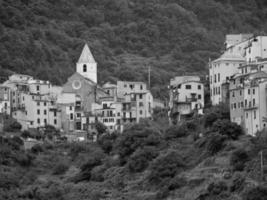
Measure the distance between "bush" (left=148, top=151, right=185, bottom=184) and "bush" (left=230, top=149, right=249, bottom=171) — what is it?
5766 millimetres

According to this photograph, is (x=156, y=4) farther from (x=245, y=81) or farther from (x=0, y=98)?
(x=245, y=81)

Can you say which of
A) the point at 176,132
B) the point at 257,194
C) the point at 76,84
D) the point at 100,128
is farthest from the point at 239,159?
the point at 76,84

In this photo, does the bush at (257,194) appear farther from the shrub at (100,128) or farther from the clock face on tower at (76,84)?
the clock face on tower at (76,84)

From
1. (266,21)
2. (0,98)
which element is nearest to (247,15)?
(266,21)

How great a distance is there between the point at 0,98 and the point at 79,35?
56.3 meters

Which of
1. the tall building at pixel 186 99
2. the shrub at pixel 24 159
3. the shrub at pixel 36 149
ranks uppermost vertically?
the tall building at pixel 186 99

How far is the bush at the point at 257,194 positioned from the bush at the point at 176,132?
18.8m

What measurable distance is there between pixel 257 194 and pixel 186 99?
26.0 m

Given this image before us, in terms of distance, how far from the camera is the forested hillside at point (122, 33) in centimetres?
14550

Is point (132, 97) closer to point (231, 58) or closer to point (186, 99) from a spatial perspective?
point (186, 99)

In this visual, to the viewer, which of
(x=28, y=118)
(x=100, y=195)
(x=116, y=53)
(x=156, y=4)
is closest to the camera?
(x=100, y=195)

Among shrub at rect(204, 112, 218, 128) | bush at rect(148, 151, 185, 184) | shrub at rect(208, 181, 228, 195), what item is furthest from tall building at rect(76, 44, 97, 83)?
shrub at rect(208, 181, 228, 195)

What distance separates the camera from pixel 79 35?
557 feet

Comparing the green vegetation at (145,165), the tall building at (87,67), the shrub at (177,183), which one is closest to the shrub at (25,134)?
the green vegetation at (145,165)
